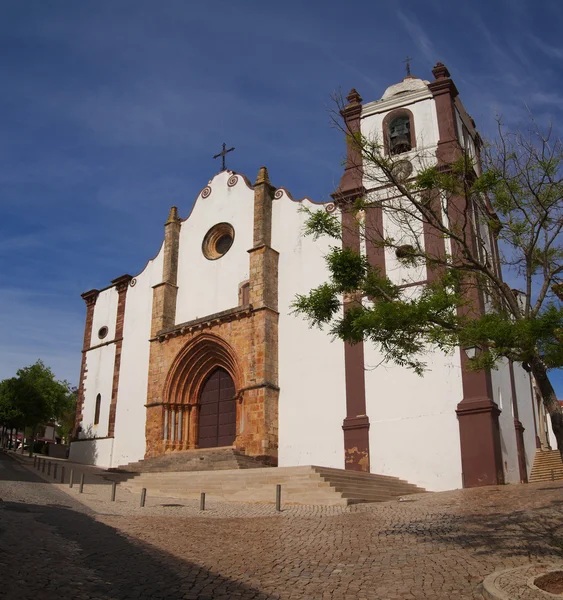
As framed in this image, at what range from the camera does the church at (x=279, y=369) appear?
56.8ft

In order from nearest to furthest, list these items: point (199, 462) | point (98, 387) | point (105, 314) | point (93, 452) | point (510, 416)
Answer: point (510, 416)
point (199, 462)
point (93, 452)
point (98, 387)
point (105, 314)

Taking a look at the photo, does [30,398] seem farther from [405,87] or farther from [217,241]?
[405,87]

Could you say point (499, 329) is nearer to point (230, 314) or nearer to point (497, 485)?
point (497, 485)

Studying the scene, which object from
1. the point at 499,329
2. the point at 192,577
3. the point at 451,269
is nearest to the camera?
the point at 192,577

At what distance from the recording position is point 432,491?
1661 centimetres

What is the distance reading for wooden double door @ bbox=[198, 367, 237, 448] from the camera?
894 inches

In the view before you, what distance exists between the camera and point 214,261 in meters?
24.5

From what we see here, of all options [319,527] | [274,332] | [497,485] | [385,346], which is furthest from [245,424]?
[385,346]

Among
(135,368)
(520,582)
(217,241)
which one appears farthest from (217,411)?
(520,582)

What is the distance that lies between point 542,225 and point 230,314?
1504cm

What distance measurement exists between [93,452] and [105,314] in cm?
638

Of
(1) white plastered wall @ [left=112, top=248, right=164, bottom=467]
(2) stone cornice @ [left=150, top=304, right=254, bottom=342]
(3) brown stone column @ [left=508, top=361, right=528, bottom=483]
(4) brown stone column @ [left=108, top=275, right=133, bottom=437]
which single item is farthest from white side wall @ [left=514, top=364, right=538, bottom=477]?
(4) brown stone column @ [left=108, top=275, right=133, bottom=437]

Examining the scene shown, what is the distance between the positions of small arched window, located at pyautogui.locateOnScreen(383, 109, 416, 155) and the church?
2.0 inches

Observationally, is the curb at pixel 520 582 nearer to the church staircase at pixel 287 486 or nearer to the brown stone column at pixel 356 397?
the church staircase at pixel 287 486
